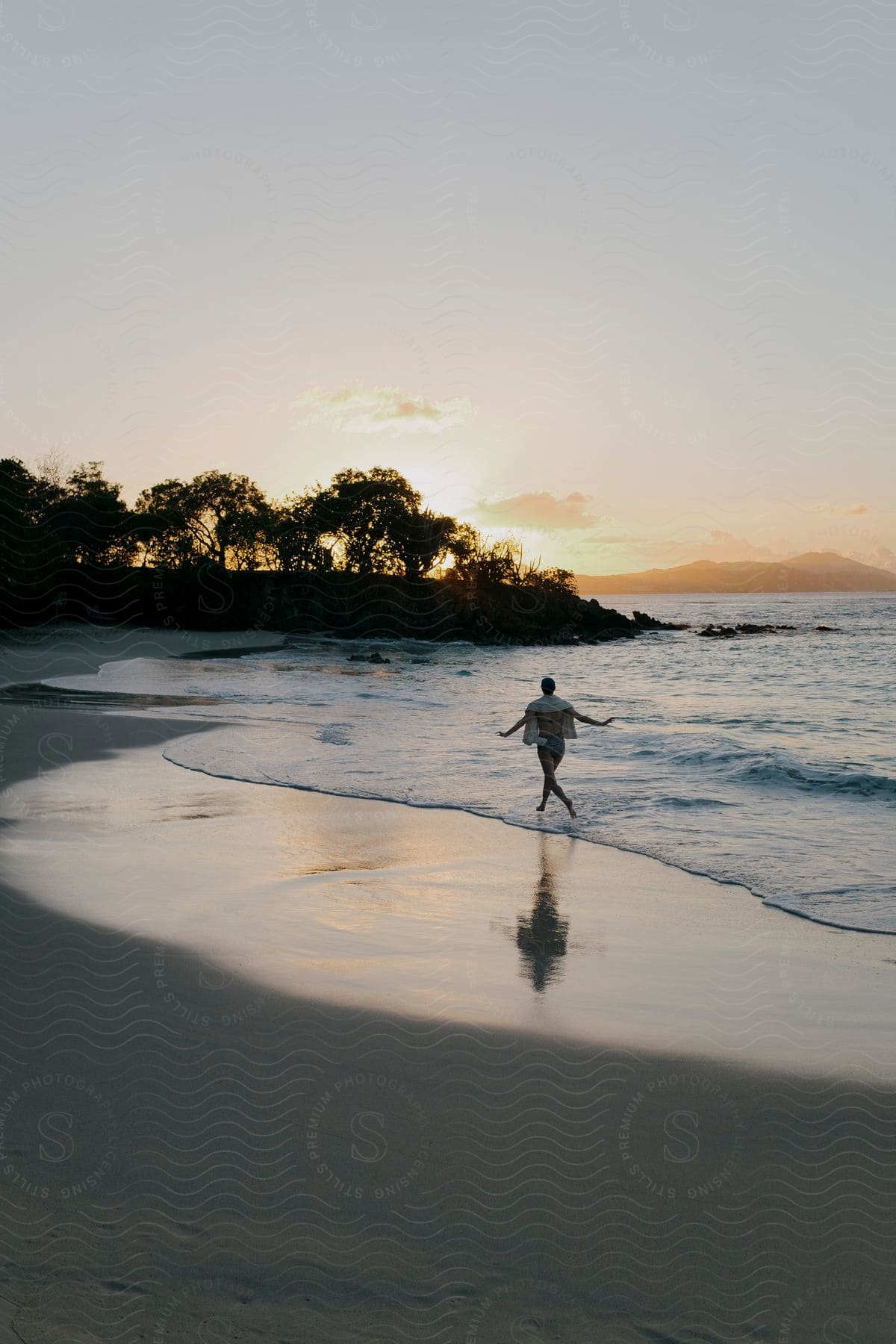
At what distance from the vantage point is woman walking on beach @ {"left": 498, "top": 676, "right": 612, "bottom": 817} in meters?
12.2

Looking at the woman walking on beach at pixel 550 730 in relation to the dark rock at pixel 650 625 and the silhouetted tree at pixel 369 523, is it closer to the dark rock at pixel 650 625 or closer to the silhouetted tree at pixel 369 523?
the silhouetted tree at pixel 369 523

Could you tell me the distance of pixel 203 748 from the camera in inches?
658

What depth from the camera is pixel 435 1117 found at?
4.26 meters

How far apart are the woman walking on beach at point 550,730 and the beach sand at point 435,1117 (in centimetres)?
401

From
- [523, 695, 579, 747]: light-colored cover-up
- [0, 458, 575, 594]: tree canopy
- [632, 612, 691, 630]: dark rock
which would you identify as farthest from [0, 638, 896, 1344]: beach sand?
[632, 612, 691, 630]: dark rock

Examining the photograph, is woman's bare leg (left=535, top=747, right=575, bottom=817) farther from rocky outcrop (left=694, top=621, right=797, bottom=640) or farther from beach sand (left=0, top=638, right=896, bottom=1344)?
rocky outcrop (left=694, top=621, right=797, bottom=640)

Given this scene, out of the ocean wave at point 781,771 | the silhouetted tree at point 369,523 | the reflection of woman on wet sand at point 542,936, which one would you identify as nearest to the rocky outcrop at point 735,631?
the silhouetted tree at point 369,523

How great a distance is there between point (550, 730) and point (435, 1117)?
845 cm

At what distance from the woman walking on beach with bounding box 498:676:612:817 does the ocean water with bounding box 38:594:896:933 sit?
372 mm

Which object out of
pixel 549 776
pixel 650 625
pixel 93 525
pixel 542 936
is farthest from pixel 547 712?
pixel 650 625

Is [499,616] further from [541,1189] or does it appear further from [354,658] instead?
[541,1189]

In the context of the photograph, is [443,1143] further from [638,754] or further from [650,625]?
[650,625]

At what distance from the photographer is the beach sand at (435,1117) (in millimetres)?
3162

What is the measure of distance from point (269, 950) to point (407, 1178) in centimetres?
297
